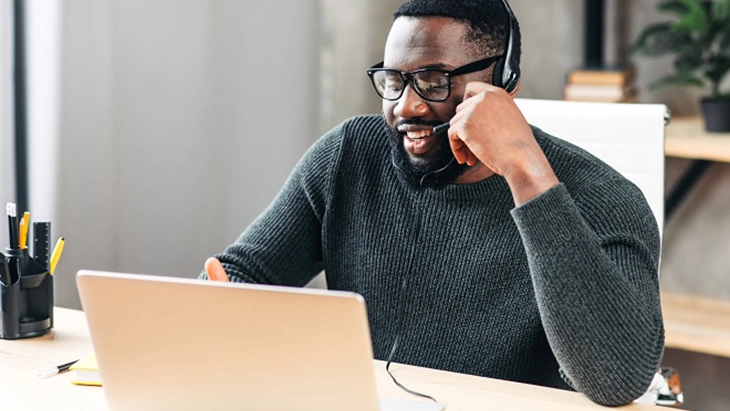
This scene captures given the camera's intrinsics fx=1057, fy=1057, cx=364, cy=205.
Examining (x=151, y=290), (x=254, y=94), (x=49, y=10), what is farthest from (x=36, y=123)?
(x=151, y=290)

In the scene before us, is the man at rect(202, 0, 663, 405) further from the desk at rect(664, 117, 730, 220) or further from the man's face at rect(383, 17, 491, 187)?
the desk at rect(664, 117, 730, 220)

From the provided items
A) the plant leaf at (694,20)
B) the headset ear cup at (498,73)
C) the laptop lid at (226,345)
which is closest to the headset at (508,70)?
the headset ear cup at (498,73)

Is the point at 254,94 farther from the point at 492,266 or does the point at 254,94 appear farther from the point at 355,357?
the point at 355,357

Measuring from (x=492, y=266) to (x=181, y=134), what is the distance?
957mm

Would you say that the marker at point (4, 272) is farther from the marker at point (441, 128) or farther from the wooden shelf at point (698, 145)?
the wooden shelf at point (698, 145)

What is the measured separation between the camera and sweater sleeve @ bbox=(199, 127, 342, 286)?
158 cm

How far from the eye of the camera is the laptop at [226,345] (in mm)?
971

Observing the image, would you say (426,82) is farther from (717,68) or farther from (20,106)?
(717,68)

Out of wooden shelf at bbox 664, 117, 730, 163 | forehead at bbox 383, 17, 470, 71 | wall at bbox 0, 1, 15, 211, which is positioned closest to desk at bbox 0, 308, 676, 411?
forehead at bbox 383, 17, 470, 71

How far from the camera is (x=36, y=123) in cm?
190

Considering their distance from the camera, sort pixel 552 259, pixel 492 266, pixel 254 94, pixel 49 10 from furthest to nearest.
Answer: pixel 254 94 → pixel 49 10 → pixel 492 266 → pixel 552 259

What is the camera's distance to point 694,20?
2332 mm

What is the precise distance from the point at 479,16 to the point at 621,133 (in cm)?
33

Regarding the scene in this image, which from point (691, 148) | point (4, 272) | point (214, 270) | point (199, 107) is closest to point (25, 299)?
point (4, 272)
